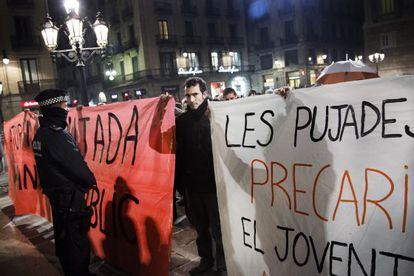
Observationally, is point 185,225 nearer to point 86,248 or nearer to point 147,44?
point 86,248

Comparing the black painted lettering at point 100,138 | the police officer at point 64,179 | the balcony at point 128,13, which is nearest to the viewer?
the police officer at point 64,179

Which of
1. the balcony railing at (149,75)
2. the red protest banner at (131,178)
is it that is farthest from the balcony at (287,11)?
the red protest banner at (131,178)

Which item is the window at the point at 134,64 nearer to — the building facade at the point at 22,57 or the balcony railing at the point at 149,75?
the balcony railing at the point at 149,75

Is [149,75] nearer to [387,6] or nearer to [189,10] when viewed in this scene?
[189,10]

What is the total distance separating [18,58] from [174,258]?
33.7 metres

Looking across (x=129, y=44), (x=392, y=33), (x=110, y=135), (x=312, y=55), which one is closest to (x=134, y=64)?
(x=129, y=44)

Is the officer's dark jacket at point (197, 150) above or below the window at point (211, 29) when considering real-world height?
below

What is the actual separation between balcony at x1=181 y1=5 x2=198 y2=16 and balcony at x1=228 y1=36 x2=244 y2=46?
5.63 metres

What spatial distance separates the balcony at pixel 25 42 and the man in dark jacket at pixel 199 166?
33.8 metres

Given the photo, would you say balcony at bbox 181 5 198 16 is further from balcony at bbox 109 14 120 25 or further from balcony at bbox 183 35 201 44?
balcony at bbox 109 14 120 25

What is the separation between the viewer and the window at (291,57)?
1697 inches

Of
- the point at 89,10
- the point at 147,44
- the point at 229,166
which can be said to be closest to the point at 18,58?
the point at 147,44

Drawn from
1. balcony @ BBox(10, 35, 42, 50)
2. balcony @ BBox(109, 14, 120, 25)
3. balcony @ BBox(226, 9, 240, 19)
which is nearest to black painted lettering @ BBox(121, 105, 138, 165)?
balcony @ BBox(10, 35, 42, 50)

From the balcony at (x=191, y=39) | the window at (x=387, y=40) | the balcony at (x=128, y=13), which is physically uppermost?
the balcony at (x=128, y=13)
